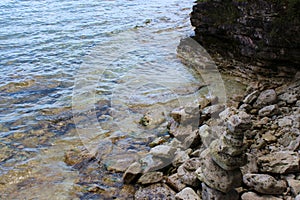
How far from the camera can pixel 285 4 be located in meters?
6.85

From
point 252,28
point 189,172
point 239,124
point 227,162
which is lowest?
point 189,172

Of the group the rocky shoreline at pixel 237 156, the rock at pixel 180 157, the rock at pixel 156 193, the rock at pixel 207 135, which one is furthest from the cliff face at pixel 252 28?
the rock at pixel 156 193

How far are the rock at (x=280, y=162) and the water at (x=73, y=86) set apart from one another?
242cm

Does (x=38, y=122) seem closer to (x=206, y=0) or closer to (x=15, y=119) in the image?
(x=15, y=119)

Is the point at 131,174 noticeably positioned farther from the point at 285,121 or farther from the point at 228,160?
the point at 285,121

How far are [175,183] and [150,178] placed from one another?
46 centimetres

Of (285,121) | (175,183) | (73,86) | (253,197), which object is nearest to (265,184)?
(253,197)

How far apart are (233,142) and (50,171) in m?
3.47

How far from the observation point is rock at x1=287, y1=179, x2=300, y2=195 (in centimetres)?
390

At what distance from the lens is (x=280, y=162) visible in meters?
4.34

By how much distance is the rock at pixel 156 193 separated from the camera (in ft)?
15.5

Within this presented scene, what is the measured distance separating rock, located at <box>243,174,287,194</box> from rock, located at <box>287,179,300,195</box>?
0.08 m

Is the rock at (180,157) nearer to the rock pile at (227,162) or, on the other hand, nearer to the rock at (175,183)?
the rock at (175,183)

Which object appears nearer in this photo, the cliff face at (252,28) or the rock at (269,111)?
the rock at (269,111)
